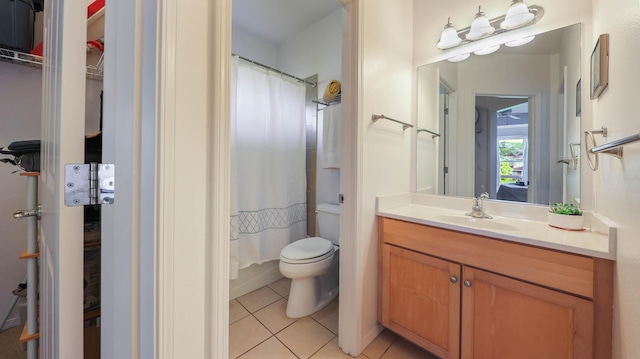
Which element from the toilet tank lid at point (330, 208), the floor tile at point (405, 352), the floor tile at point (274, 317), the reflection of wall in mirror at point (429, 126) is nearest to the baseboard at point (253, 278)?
the floor tile at point (274, 317)

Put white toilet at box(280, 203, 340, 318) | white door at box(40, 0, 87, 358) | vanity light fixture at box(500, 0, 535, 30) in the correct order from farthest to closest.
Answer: white toilet at box(280, 203, 340, 318), vanity light fixture at box(500, 0, 535, 30), white door at box(40, 0, 87, 358)

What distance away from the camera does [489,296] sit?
108 centimetres

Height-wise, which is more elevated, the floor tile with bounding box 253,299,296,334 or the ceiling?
the ceiling

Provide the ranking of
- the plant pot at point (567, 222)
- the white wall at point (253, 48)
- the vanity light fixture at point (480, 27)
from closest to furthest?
the plant pot at point (567, 222), the vanity light fixture at point (480, 27), the white wall at point (253, 48)

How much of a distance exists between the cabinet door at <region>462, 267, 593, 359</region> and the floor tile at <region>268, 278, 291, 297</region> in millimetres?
1393

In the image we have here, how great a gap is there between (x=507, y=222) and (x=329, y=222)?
4.15 ft

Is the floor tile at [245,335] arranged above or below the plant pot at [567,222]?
below

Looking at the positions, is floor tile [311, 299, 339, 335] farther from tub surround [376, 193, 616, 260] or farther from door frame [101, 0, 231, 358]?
door frame [101, 0, 231, 358]

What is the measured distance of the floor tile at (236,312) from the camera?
1730 millimetres

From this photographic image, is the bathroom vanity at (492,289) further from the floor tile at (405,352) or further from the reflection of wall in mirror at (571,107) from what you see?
the reflection of wall in mirror at (571,107)

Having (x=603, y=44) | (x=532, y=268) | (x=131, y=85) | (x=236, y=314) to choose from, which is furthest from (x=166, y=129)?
(x=236, y=314)

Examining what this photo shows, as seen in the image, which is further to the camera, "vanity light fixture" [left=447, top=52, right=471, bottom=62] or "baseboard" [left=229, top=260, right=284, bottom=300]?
"baseboard" [left=229, top=260, right=284, bottom=300]

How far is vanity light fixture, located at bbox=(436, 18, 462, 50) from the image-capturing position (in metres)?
1.61

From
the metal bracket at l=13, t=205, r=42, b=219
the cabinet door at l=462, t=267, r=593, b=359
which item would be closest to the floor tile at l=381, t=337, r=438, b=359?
the cabinet door at l=462, t=267, r=593, b=359
